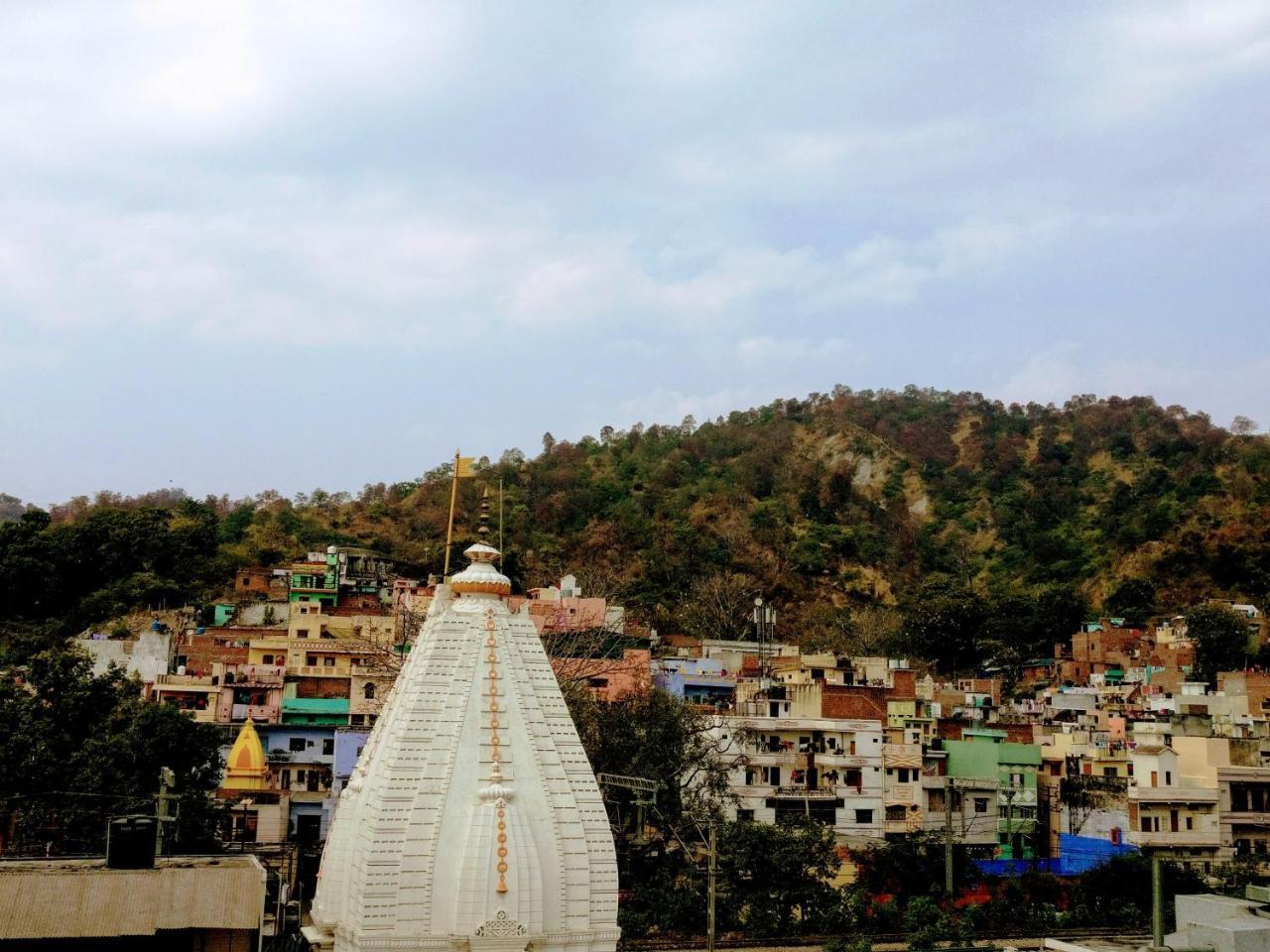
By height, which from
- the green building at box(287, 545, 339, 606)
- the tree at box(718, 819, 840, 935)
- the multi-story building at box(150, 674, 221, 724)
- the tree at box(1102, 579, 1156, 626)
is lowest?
the tree at box(718, 819, 840, 935)

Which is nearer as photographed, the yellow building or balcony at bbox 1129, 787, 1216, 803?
the yellow building

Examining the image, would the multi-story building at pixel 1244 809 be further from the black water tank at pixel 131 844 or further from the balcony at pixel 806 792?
the black water tank at pixel 131 844

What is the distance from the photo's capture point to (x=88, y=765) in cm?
2762

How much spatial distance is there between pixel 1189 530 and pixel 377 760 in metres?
58.3

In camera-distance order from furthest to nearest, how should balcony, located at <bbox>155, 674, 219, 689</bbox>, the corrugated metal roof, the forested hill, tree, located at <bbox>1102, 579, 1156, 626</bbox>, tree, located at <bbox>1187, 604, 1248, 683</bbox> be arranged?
1. tree, located at <bbox>1102, 579, 1156, 626</bbox>
2. the forested hill
3. tree, located at <bbox>1187, 604, 1248, 683</bbox>
4. balcony, located at <bbox>155, 674, 219, 689</bbox>
5. the corrugated metal roof

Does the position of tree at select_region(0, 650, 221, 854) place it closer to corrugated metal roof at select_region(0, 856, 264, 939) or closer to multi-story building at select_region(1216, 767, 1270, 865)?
corrugated metal roof at select_region(0, 856, 264, 939)

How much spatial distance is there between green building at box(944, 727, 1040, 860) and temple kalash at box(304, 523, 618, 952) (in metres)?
23.4

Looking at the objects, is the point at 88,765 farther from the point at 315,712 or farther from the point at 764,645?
the point at 764,645

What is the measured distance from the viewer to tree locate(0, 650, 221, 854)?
2716 centimetres

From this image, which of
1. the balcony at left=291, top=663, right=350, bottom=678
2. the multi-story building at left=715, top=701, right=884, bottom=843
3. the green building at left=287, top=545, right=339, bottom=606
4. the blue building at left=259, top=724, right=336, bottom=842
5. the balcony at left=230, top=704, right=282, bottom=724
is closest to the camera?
the multi-story building at left=715, top=701, right=884, bottom=843

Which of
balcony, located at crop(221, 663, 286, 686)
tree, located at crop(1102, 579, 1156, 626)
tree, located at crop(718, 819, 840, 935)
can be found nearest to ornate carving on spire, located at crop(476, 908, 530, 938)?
tree, located at crop(718, 819, 840, 935)

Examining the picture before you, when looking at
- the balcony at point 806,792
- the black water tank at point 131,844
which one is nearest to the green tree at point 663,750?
the balcony at point 806,792

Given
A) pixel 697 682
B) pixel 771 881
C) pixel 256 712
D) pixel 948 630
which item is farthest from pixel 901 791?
pixel 948 630

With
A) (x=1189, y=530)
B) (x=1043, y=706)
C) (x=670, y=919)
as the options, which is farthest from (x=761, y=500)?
(x=670, y=919)
